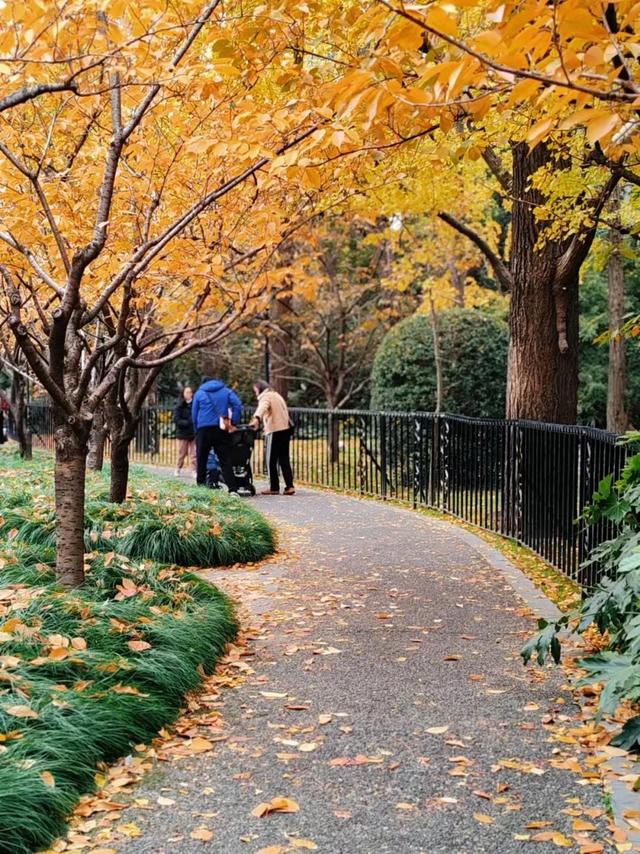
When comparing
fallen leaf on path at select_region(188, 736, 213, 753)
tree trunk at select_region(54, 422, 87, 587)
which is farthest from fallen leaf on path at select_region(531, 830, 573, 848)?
tree trunk at select_region(54, 422, 87, 587)

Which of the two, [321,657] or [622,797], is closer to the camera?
[622,797]

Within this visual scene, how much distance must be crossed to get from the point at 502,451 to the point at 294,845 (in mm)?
7186

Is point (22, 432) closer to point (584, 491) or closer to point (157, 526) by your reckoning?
point (157, 526)

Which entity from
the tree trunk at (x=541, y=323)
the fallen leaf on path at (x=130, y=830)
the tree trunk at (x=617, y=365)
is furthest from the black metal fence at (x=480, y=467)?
the tree trunk at (x=617, y=365)

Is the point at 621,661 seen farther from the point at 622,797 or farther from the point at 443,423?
the point at 443,423

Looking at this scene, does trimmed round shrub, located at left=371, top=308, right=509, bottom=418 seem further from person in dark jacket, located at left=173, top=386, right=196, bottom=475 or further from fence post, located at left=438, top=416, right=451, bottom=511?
person in dark jacket, located at left=173, top=386, right=196, bottom=475

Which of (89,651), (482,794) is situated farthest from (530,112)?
(482,794)

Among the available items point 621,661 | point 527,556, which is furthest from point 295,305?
point 621,661

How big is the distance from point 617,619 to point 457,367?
36.2 feet

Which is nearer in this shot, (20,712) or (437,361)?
(20,712)

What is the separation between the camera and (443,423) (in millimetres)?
12195

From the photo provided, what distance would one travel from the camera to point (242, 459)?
13.8 meters

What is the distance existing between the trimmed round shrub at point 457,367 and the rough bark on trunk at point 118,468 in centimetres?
679

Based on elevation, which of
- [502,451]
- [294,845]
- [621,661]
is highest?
[502,451]
